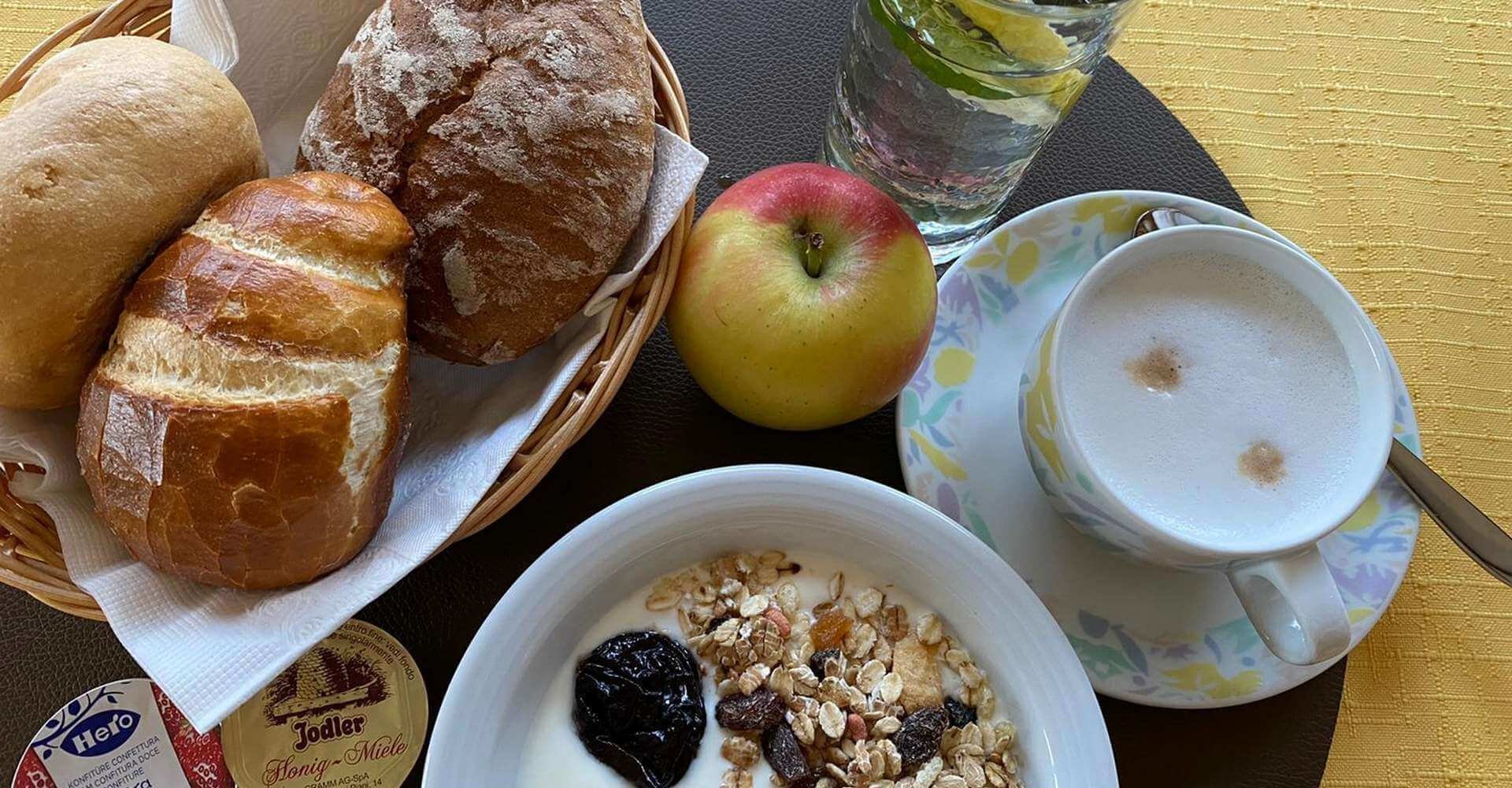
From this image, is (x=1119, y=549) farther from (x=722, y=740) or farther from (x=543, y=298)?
(x=543, y=298)

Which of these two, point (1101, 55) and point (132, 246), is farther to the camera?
point (1101, 55)

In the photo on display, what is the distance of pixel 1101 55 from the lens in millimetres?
748

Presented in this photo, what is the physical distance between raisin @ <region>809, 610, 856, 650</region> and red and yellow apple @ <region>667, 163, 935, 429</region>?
0.15m

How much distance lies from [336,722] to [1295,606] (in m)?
0.63

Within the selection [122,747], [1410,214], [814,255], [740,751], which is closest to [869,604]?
[740,751]

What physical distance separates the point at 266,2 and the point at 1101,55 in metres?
0.63

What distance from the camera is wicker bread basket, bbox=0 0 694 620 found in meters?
0.65

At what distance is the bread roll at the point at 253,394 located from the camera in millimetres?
607

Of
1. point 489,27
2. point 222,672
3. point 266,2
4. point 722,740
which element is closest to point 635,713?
point 722,740

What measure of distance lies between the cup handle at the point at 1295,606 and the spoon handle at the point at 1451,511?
0.60 ft

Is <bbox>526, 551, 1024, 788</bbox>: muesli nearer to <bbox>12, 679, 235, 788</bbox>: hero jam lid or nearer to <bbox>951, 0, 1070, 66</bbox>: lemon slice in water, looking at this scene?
<bbox>12, 679, 235, 788</bbox>: hero jam lid

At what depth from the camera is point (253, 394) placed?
0.61 metres

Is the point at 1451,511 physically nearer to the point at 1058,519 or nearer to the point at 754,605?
the point at 1058,519

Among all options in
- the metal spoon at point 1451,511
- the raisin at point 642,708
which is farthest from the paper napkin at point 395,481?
the metal spoon at point 1451,511
